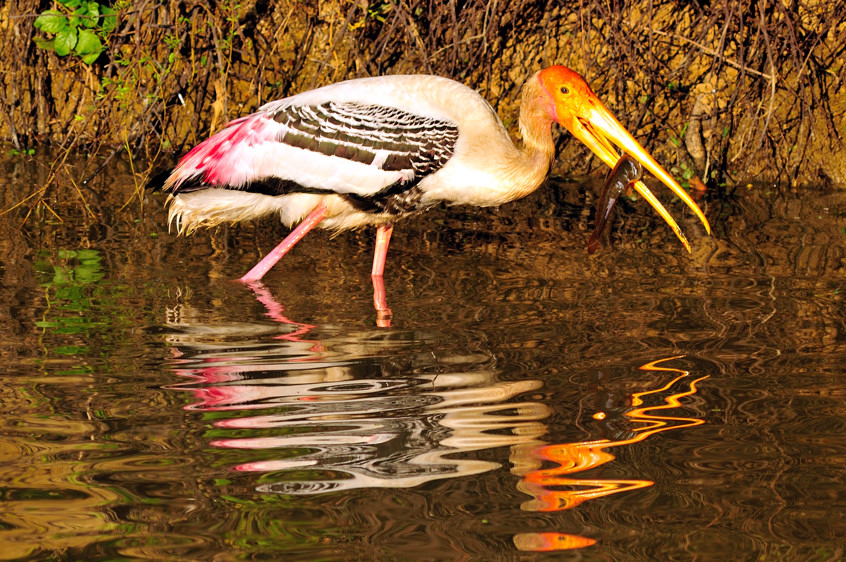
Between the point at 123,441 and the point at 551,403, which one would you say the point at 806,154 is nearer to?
the point at 551,403

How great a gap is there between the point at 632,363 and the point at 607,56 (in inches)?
148

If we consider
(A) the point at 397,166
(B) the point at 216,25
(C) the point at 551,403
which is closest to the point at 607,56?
(B) the point at 216,25

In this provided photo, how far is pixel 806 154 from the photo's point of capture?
7.26 metres

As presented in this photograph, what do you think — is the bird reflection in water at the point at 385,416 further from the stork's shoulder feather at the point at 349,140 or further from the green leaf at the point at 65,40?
the green leaf at the point at 65,40

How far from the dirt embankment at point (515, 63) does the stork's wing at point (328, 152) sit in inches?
69.9

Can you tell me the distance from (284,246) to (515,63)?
9.79 ft

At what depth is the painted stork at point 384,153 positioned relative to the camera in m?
4.93

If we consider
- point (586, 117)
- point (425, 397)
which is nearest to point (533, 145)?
point (586, 117)

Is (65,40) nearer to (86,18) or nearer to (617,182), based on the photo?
(86,18)

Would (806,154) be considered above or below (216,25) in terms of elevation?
below

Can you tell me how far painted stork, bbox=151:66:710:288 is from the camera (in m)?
4.93

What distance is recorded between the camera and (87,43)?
7.35 metres

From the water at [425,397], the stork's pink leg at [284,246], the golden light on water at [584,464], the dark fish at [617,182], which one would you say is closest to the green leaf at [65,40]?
the water at [425,397]

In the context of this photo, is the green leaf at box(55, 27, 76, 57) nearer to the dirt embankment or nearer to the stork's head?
the dirt embankment
